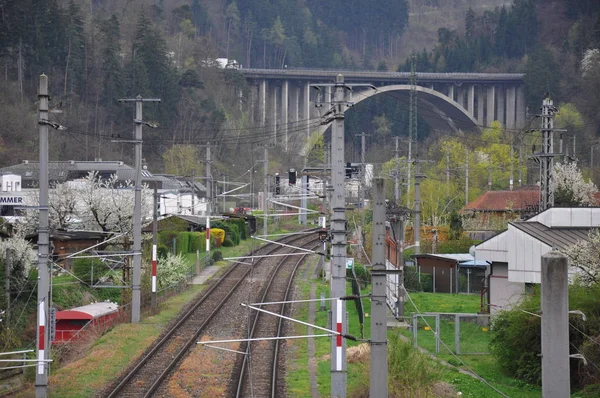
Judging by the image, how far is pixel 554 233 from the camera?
856 inches

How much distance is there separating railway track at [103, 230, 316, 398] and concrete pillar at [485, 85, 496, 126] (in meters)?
70.4

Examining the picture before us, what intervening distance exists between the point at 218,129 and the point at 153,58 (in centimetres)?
861

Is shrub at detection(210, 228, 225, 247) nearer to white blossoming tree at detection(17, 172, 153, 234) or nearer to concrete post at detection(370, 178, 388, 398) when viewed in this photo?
white blossoming tree at detection(17, 172, 153, 234)

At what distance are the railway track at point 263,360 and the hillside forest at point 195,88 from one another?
2405 centimetres

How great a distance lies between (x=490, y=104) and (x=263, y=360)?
292 feet

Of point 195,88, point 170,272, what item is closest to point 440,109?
point 195,88

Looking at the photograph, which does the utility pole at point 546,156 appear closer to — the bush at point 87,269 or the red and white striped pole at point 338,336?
the bush at point 87,269

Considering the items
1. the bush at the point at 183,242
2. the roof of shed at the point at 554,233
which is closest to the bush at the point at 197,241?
the bush at the point at 183,242

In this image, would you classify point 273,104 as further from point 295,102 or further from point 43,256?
point 43,256

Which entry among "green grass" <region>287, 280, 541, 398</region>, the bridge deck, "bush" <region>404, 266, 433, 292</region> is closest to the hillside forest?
the bridge deck

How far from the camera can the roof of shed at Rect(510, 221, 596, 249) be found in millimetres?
20703

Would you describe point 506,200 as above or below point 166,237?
above

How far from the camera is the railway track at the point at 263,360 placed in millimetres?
16219

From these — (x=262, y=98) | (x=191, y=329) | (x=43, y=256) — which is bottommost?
(x=191, y=329)
